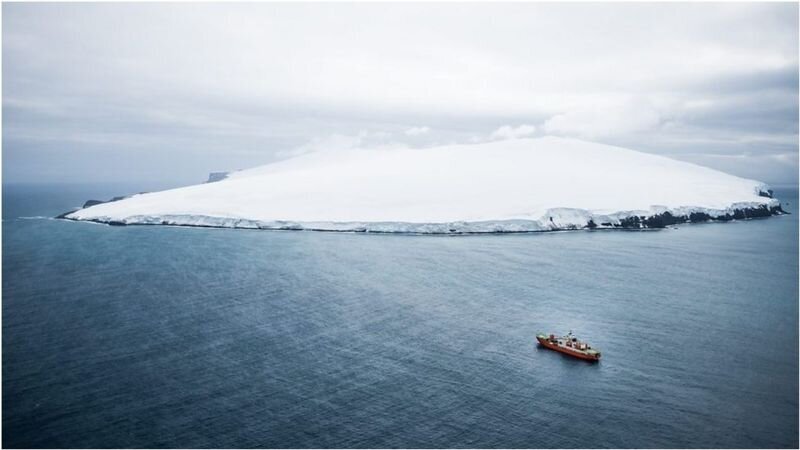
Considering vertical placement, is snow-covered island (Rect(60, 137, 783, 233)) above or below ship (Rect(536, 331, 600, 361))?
above

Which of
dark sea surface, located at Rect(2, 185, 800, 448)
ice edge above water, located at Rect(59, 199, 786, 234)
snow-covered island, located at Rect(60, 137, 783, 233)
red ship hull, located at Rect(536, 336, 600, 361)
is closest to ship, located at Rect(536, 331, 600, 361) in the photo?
red ship hull, located at Rect(536, 336, 600, 361)

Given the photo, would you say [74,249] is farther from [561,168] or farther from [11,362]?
[561,168]

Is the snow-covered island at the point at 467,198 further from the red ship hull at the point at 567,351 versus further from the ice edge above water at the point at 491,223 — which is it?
the red ship hull at the point at 567,351

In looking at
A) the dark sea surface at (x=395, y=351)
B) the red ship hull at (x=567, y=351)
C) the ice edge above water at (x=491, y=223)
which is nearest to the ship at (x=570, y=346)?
the red ship hull at (x=567, y=351)

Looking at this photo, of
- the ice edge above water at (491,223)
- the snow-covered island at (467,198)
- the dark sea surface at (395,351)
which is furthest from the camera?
the snow-covered island at (467,198)

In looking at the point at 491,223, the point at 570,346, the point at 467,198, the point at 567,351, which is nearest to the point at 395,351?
the point at 567,351

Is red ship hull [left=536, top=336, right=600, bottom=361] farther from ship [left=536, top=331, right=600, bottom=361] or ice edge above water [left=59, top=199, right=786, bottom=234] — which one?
ice edge above water [left=59, top=199, right=786, bottom=234]

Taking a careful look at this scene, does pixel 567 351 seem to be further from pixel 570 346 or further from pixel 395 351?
pixel 395 351
